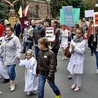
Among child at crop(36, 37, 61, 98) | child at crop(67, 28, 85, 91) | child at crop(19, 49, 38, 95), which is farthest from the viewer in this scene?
child at crop(67, 28, 85, 91)

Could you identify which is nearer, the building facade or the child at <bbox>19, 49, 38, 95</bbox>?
the child at <bbox>19, 49, 38, 95</bbox>

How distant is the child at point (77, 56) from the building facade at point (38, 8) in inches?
1446

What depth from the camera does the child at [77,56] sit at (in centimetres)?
735

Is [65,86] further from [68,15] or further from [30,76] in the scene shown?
[68,15]

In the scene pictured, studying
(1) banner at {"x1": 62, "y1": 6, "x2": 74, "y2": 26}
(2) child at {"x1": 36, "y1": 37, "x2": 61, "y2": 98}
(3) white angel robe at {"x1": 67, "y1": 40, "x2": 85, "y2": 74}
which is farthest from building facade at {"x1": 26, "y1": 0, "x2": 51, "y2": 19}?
(2) child at {"x1": 36, "y1": 37, "x2": 61, "y2": 98}

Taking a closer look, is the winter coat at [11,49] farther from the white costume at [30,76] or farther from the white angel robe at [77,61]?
the white angel robe at [77,61]

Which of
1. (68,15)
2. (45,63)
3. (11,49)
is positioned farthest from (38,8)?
(45,63)

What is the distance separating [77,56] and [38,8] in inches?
1588

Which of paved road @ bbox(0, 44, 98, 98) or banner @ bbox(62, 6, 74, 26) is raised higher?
banner @ bbox(62, 6, 74, 26)

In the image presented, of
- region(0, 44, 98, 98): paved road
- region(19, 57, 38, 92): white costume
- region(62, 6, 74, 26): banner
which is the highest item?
region(62, 6, 74, 26): banner

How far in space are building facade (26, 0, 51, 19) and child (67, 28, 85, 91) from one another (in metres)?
36.7

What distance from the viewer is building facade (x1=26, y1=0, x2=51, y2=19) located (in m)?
44.9

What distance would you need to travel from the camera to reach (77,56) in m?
7.56

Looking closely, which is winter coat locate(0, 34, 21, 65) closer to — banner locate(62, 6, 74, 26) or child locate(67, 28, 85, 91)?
child locate(67, 28, 85, 91)
